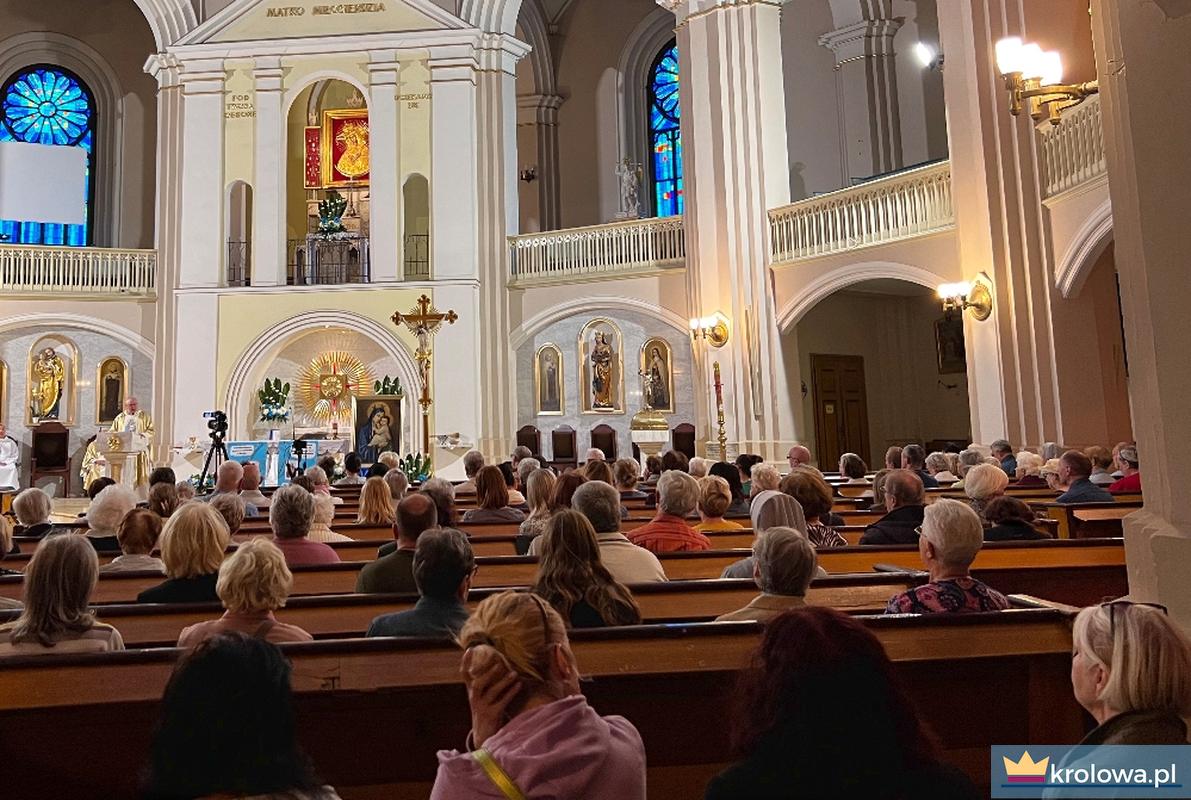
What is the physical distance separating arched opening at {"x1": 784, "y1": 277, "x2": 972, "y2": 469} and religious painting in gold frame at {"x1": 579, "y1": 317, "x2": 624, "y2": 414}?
3496 millimetres

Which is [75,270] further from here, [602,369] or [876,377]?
[876,377]

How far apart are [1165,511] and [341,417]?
17.6 meters

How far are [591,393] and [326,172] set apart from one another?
7.40 meters

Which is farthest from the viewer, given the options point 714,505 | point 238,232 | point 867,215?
point 238,232

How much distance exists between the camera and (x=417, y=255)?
19.6 metres

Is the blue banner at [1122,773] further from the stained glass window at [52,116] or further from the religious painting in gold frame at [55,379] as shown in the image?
the stained glass window at [52,116]

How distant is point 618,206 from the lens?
2211cm

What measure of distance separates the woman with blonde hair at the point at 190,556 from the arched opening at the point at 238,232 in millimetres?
16115

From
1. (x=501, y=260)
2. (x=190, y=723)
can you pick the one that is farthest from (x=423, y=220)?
(x=190, y=723)

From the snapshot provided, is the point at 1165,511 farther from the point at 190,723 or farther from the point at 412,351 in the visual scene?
the point at 412,351

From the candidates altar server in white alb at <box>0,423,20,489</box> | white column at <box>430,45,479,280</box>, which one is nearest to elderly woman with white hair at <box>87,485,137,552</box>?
white column at <box>430,45,479,280</box>

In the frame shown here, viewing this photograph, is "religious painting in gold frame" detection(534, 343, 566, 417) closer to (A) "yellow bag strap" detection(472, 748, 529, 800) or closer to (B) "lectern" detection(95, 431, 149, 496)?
(B) "lectern" detection(95, 431, 149, 496)

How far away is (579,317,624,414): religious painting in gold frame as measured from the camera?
18.7 m

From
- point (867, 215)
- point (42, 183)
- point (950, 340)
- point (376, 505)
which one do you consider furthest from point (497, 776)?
point (42, 183)
